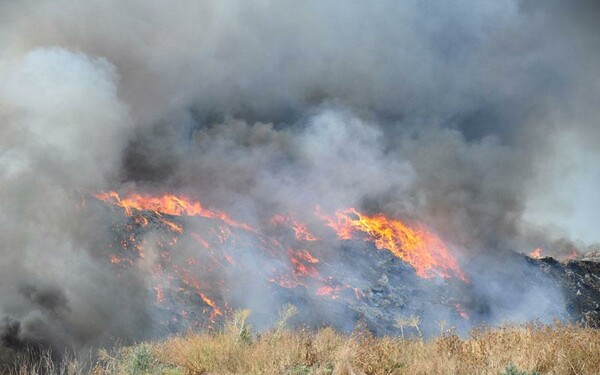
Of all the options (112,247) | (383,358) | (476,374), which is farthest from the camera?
(112,247)

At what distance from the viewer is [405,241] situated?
84688mm

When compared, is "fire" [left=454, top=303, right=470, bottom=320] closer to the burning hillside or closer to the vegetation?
the burning hillside

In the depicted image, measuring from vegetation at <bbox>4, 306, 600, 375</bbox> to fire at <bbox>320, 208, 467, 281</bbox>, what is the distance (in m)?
71.1

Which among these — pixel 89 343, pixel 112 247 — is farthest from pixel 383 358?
pixel 112 247

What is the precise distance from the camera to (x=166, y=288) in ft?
188

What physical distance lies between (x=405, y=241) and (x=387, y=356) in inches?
3180

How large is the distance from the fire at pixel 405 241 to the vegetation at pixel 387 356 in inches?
2800

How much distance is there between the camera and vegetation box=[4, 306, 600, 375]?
6.25m

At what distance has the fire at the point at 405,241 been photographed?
79.1 meters

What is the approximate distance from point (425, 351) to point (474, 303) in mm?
73379

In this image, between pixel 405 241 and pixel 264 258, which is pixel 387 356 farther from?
pixel 405 241

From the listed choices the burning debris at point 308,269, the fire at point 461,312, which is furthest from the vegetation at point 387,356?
the fire at point 461,312

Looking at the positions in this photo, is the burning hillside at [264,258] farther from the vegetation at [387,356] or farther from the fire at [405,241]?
the vegetation at [387,356]

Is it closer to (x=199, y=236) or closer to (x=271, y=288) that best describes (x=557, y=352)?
(x=271, y=288)
